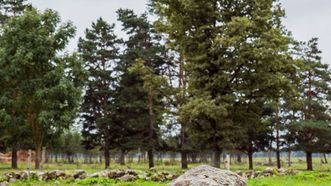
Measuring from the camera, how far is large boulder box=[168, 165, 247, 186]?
8938 mm

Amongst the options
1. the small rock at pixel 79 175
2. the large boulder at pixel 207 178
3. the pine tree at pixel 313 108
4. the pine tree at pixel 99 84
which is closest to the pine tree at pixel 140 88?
the pine tree at pixel 99 84

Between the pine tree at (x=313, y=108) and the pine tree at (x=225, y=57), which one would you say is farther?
the pine tree at (x=313, y=108)

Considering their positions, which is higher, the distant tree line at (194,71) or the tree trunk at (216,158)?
the distant tree line at (194,71)

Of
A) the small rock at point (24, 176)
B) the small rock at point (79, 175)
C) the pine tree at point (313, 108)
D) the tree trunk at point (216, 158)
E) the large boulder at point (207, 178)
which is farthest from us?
the pine tree at point (313, 108)

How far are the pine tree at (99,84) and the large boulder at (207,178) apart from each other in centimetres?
4268

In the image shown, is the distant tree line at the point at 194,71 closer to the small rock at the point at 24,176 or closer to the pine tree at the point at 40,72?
the pine tree at the point at 40,72

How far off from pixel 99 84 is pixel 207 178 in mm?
45736

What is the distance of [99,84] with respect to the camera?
53.9 m

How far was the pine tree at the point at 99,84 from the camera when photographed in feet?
172

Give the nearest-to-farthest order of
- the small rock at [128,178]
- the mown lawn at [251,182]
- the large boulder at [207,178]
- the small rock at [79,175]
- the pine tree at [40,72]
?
the large boulder at [207,178], the mown lawn at [251,182], the small rock at [128,178], the small rock at [79,175], the pine tree at [40,72]

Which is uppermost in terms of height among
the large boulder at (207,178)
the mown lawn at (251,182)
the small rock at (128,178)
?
the large boulder at (207,178)

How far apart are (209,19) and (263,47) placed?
15.6ft

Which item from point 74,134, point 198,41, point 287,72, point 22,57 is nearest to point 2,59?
point 22,57

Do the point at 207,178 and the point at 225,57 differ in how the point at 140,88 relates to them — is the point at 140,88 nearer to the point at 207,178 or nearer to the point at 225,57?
the point at 225,57
